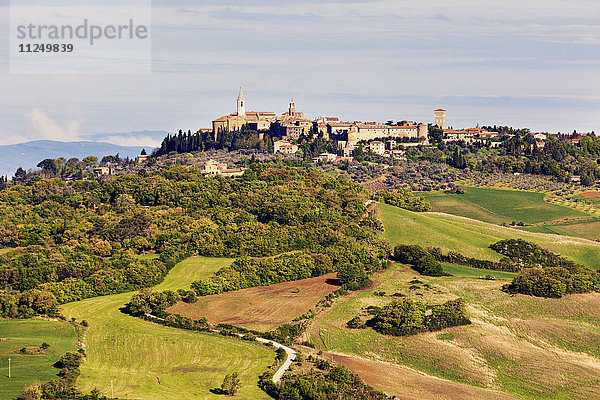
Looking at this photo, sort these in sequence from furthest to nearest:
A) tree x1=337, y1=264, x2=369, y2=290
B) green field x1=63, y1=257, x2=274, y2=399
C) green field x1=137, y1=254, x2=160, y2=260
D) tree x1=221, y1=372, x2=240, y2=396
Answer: green field x1=137, y1=254, x2=160, y2=260 → tree x1=337, y1=264, x2=369, y2=290 → green field x1=63, y1=257, x2=274, y2=399 → tree x1=221, y1=372, x2=240, y2=396

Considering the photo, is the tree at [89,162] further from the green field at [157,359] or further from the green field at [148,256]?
the green field at [157,359]

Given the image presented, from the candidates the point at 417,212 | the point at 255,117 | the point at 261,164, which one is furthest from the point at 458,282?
the point at 255,117

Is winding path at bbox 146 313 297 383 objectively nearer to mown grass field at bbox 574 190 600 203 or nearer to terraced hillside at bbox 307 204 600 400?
terraced hillside at bbox 307 204 600 400

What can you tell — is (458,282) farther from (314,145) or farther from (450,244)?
(314,145)

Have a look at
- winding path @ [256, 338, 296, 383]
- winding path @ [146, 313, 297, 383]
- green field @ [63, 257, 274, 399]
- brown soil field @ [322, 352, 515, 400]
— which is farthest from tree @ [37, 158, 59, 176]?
brown soil field @ [322, 352, 515, 400]

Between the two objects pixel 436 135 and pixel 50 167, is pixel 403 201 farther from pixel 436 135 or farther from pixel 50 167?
pixel 50 167

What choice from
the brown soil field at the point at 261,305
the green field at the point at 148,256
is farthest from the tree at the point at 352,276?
the green field at the point at 148,256
